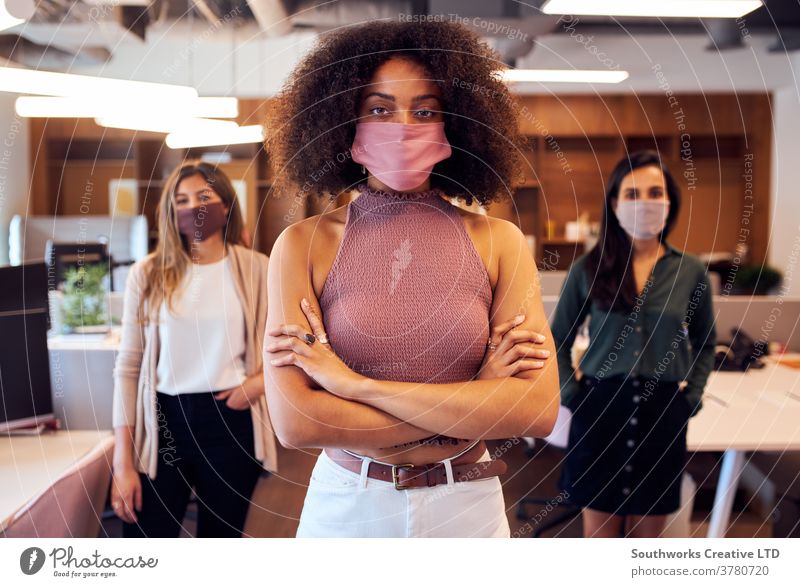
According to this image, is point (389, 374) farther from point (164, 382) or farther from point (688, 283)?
point (688, 283)

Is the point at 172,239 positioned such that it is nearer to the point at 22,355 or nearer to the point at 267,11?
the point at 22,355

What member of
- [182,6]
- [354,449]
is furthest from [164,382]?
[182,6]

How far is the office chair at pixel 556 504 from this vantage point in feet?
6.83

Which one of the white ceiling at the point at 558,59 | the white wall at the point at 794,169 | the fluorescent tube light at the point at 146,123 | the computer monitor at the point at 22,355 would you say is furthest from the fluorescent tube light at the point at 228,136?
the white wall at the point at 794,169

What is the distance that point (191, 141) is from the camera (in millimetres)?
2438

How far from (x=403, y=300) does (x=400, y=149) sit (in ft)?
0.84

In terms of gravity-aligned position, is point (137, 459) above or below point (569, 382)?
below

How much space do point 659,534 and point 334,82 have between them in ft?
4.46

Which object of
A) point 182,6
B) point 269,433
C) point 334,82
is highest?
point 182,6

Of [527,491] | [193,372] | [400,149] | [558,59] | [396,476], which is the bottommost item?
[527,491]

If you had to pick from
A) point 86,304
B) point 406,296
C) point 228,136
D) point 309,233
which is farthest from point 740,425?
point 86,304

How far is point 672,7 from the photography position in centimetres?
156

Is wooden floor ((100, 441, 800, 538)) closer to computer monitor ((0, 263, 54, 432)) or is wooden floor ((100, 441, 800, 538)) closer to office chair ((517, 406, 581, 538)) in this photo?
office chair ((517, 406, 581, 538))

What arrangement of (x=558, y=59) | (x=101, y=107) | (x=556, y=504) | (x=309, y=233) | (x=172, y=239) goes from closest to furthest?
(x=309, y=233), (x=172, y=239), (x=101, y=107), (x=556, y=504), (x=558, y=59)
